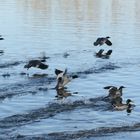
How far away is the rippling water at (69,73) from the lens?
Answer: 66.0 feet

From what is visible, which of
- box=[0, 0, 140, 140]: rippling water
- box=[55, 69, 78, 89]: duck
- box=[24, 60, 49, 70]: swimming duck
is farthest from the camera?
box=[24, 60, 49, 70]: swimming duck

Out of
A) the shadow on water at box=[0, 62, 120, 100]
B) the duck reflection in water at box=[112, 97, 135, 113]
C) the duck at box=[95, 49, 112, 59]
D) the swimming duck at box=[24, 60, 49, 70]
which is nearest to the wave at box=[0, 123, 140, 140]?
the duck reflection in water at box=[112, 97, 135, 113]

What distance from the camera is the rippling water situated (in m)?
20.1

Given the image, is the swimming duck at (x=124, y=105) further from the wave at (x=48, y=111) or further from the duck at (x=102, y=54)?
the duck at (x=102, y=54)

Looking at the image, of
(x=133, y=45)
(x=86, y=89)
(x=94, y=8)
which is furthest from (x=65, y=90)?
(x=94, y=8)

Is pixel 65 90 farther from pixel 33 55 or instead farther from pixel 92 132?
pixel 33 55

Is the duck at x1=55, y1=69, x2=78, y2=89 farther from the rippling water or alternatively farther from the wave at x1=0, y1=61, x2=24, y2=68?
the wave at x1=0, y1=61, x2=24, y2=68

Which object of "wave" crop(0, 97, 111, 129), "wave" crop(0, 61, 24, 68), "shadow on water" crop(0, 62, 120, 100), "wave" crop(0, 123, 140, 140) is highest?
"wave" crop(0, 61, 24, 68)

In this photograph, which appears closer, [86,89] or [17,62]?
[86,89]

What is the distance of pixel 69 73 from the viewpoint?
30.4 meters

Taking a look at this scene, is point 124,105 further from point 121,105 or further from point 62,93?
point 62,93

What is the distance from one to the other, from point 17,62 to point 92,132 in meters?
14.3

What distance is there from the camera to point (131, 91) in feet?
87.4

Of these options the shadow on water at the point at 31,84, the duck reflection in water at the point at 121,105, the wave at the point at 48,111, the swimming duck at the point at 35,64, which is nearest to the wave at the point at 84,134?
the wave at the point at 48,111
